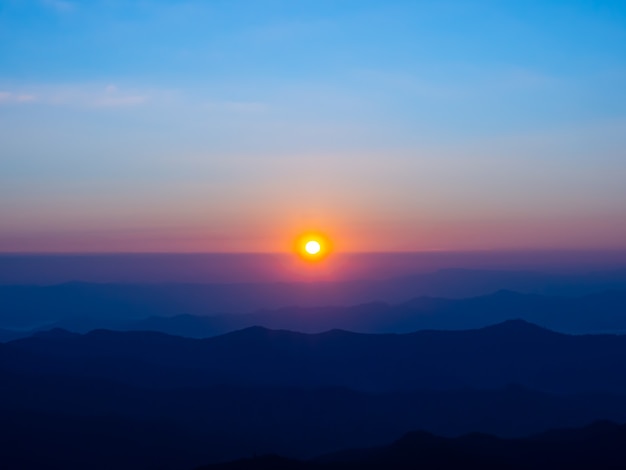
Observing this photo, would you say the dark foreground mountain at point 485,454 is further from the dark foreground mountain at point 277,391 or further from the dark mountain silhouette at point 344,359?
the dark mountain silhouette at point 344,359

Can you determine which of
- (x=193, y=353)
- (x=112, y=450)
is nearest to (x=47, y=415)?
(x=112, y=450)

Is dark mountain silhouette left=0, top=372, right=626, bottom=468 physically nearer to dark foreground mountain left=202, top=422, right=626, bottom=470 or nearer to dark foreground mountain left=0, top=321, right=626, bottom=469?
dark foreground mountain left=0, top=321, right=626, bottom=469

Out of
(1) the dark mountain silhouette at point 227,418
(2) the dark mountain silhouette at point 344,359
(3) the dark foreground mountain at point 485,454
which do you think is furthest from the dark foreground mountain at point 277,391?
(3) the dark foreground mountain at point 485,454

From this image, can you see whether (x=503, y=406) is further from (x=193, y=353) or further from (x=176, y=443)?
(x=193, y=353)

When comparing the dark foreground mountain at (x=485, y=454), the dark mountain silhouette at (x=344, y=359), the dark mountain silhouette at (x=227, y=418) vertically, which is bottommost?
the dark foreground mountain at (x=485, y=454)

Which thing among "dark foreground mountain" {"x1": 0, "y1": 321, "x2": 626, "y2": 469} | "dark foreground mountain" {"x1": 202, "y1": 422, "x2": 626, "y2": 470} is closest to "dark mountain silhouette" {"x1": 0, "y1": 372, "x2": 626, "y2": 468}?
"dark foreground mountain" {"x1": 0, "y1": 321, "x2": 626, "y2": 469}
